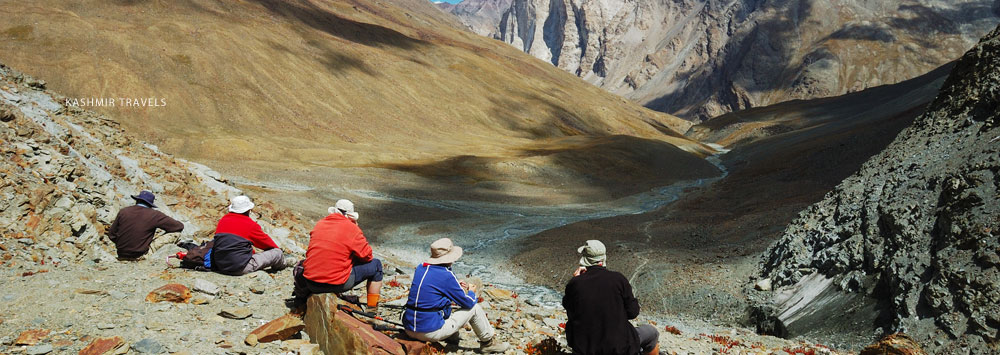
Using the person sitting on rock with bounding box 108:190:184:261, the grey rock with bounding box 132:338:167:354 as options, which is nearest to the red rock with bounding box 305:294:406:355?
the grey rock with bounding box 132:338:167:354

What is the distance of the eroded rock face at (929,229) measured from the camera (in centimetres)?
1115

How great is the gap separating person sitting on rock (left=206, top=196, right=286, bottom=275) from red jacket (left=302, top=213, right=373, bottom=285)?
8.30 ft

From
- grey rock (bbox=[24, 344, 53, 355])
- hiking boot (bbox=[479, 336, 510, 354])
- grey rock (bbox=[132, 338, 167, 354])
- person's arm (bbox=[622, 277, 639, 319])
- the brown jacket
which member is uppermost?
person's arm (bbox=[622, 277, 639, 319])

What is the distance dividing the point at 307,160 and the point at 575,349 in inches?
2083

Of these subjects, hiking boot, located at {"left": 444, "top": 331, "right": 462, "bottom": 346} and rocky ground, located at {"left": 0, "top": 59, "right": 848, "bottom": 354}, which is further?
hiking boot, located at {"left": 444, "top": 331, "right": 462, "bottom": 346}

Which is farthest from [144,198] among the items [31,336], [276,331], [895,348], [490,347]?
[895,348]

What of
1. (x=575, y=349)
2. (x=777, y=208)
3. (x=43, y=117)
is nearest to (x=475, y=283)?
(x=575, y=349)

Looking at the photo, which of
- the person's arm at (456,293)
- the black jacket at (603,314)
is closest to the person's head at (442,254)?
the person's arm at (456,293)

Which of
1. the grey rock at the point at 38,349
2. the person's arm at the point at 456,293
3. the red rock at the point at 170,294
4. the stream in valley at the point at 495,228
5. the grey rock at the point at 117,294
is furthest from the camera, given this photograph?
the stream in valley at the point at 495,228

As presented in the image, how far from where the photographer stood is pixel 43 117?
16688mm

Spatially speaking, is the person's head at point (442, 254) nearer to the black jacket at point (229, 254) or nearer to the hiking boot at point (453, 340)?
the hiking boot at point (453, 340)

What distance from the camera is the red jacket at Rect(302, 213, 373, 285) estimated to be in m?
8.70

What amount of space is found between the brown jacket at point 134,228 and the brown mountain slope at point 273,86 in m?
37.1

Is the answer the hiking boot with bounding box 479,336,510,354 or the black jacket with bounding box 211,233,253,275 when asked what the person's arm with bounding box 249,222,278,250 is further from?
the hiking boot with bounding box 479,336,510,354
